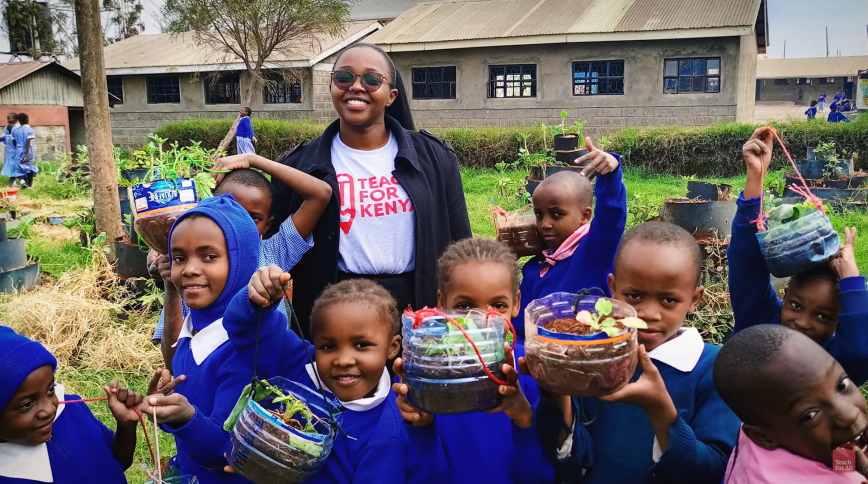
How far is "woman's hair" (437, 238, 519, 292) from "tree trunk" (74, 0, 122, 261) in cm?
A: 468

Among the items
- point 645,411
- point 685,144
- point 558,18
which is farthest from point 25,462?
point 558,18

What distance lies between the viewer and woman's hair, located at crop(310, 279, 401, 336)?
7.14 feet

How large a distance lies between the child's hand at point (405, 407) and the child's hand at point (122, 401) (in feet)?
2.83

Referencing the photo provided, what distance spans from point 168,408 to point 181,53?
2447cm

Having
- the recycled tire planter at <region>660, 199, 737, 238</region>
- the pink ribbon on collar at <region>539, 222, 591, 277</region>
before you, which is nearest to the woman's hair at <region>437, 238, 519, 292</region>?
the pink ribbon on collar at <region>539, 222, 591, 277</region>

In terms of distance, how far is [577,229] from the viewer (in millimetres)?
2979

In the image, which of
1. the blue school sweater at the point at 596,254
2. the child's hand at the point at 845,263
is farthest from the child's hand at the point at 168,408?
the child's hand at the point at 845,263

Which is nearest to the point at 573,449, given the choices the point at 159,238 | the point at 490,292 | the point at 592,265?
the point at 490,292

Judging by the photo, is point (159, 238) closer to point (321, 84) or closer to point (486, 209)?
point (486, 209)

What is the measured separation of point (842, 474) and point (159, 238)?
2.22m

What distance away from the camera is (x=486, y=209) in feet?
Result: 33.4

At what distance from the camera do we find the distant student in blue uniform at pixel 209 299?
7.32 feet

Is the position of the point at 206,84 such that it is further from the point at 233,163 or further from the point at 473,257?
the point at 473,257

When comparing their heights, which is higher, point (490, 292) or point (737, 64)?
point (737, 64)
